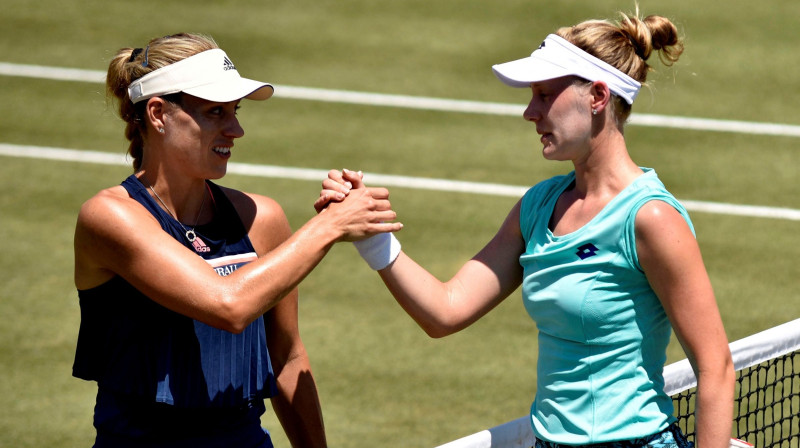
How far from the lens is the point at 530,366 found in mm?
8531

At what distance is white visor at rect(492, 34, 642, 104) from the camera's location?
4.11 m

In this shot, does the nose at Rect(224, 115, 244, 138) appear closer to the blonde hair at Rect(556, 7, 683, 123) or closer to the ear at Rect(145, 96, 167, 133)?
the ear at Rect(145, 96, 167, 133)

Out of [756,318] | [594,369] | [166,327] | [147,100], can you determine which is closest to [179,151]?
[147,100]

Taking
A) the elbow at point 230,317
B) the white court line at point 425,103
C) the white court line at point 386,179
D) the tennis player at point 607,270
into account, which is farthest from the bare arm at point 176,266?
the white court line at point 425,103

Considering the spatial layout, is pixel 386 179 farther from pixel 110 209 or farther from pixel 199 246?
pixel 110 209

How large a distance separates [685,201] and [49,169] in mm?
6429

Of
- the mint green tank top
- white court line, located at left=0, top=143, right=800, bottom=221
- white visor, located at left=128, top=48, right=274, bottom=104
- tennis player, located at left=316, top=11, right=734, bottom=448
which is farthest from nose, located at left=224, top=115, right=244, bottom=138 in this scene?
white court line, located at left=0, top=143, right=800, bottom=221

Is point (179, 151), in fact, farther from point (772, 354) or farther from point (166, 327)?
point (772, 354)

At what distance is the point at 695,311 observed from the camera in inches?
149

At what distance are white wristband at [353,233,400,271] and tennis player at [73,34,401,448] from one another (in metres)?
0.07

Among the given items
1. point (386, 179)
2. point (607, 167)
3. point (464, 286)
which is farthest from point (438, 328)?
point (386, 179)

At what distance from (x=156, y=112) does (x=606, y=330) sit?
1.82 m

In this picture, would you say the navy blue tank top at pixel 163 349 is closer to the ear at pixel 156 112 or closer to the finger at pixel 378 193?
the ear at pixel 156 112

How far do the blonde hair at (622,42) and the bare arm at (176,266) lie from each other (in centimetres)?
117
